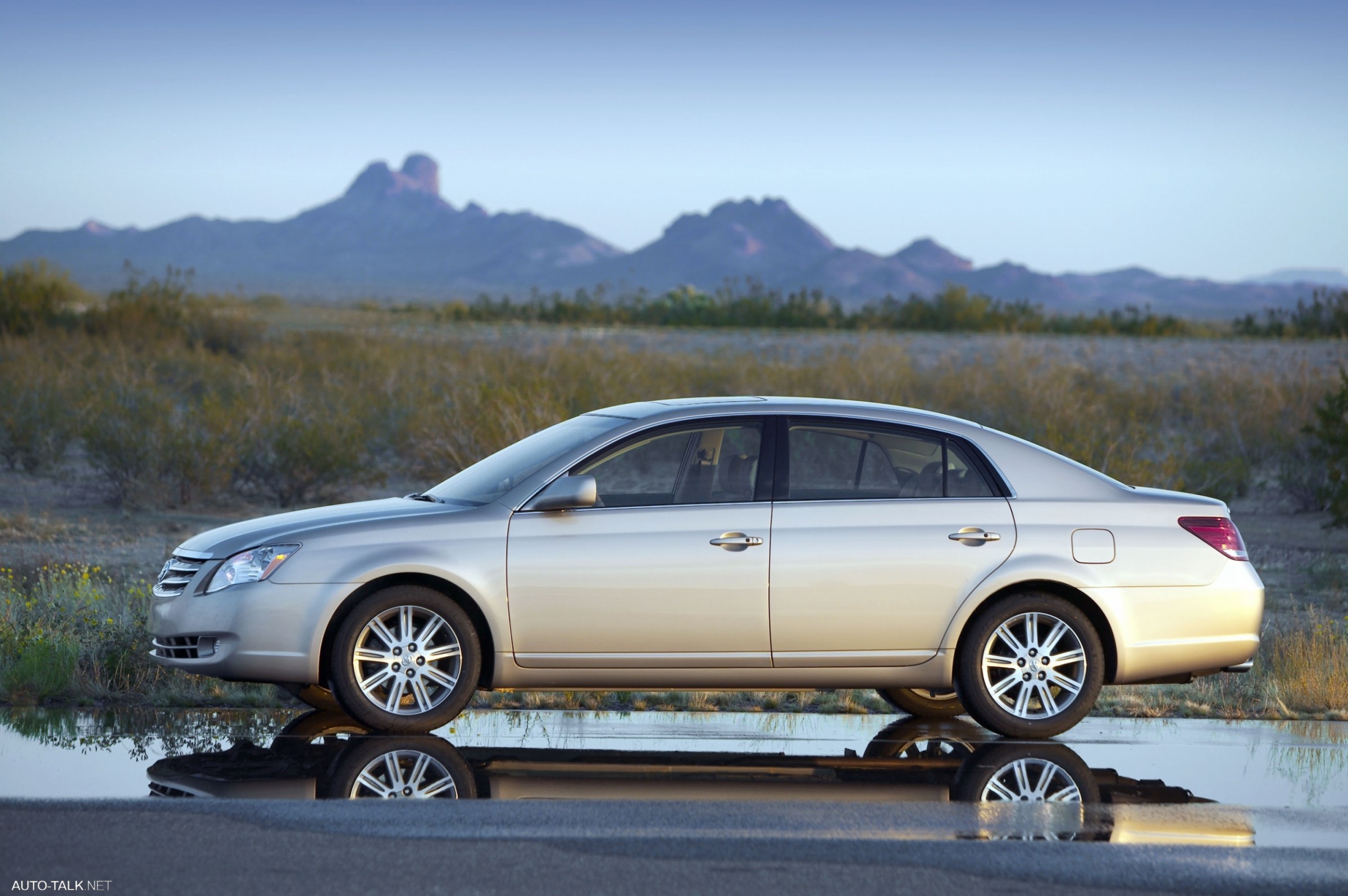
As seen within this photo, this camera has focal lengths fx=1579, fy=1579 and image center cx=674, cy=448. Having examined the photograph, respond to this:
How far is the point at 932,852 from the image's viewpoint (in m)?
5.96

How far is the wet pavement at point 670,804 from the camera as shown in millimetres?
5660

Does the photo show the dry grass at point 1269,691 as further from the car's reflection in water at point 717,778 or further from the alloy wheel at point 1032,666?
the car's reflection in water at point 717,778

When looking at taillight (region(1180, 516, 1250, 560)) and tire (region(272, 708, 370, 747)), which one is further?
taillight (region(1180, 516, 1250, 560))

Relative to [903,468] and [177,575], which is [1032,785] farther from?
[177,575]

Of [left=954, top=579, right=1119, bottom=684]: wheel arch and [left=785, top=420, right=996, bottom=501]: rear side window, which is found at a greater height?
→ [left=785, top=420, right=996, bottom=501]: rear side window

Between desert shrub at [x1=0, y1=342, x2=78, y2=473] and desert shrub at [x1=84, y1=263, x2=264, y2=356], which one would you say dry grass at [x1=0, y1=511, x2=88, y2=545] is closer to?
desert shrub at [x1=0, y1=342, x2=78, y2=473]

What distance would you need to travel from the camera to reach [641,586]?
778 centimetres

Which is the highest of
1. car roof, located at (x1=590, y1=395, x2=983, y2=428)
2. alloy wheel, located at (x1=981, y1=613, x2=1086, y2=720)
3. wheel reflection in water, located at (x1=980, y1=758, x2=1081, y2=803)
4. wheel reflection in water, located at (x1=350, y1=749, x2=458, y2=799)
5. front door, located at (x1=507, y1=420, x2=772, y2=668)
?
car roof, located at (x1=590, y1=395, x2=983, y2=428)

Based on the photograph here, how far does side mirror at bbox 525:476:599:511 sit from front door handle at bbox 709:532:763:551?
0.65 m

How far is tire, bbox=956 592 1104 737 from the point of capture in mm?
8070

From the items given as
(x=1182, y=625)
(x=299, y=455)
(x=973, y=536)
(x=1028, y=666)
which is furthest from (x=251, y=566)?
(x=299, y=455)

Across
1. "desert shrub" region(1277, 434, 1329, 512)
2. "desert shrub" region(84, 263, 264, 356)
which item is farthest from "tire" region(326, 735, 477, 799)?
"desert shrub" region(84, 263, 264, 356)

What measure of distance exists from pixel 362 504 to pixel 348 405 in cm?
1852

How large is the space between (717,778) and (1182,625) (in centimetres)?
269
